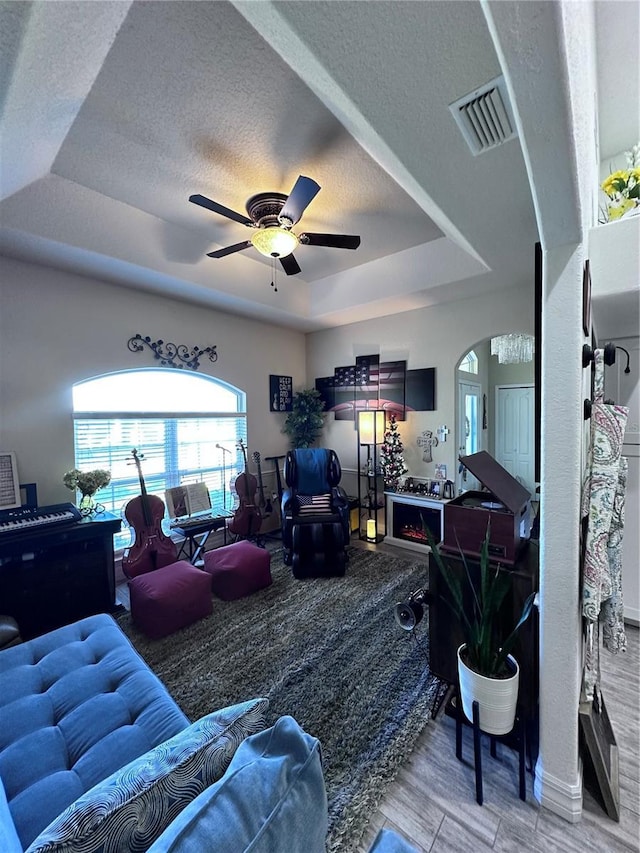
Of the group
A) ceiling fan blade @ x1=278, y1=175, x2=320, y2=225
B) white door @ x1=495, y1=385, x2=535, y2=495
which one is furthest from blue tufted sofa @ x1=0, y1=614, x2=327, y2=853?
white door @ x1=495, y1=385, x2=535, y2=495

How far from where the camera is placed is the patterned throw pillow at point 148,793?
2.12 ft

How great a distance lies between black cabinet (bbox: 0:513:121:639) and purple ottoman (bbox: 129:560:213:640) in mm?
387

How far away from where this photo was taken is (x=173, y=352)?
12.4 feet

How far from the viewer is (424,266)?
340 cm

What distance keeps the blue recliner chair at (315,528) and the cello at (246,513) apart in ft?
1.52

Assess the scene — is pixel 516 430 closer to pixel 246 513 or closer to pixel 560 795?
pixel 246 513

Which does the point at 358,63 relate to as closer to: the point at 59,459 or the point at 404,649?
the point at 404,649

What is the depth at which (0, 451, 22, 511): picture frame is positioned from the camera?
2.71m

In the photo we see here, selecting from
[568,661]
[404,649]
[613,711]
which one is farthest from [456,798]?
[613,711]

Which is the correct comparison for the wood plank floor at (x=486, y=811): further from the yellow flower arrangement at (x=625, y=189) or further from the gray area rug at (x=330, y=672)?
the yellow flower arrangement at (x=625, y=189)

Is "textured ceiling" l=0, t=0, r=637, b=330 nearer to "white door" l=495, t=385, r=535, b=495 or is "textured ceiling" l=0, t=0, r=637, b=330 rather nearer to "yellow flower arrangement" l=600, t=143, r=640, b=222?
"yellow flower arrangement" l=600, t=143, r=640, b=222

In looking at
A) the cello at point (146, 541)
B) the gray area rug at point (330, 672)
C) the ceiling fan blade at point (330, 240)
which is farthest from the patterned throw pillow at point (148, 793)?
the ceiling fan blade at point (330, 240)

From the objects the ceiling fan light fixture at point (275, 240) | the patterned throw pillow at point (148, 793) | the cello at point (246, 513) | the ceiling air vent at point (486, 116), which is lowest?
the cello at point (246, 513)

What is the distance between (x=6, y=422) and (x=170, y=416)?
1354mm
